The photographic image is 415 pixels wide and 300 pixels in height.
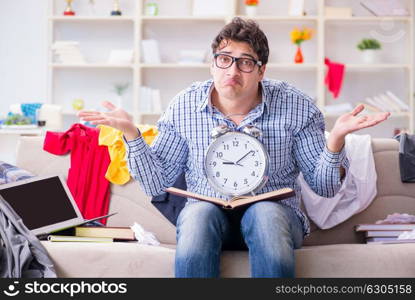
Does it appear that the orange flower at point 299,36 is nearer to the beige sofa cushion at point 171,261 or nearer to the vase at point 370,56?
the vase at point 370,56

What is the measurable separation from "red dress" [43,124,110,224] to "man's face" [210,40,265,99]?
2.67ft

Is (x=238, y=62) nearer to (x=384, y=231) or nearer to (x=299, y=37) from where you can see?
(x=384, y=231)

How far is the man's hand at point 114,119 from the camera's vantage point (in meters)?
1.95

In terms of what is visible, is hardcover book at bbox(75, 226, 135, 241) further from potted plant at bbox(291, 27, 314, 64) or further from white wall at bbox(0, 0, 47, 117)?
white wall at bbox(0, 0, 47, 117)

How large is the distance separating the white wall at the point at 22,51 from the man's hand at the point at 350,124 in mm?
4331

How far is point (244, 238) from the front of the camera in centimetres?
199

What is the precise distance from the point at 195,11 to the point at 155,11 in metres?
0.34

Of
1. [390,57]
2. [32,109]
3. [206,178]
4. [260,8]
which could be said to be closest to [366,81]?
[390,57]

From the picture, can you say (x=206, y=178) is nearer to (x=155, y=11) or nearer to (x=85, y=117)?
(x=85, y=117)

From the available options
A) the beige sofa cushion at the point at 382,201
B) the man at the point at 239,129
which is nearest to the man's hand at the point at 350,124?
the man at the point at 239,129

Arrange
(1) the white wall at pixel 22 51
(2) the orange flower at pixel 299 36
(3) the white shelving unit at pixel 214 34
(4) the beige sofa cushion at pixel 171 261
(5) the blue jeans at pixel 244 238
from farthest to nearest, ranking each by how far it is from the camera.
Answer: (1) the white wall at pixel 22 51
(3) the white shelving unit at pixel 214 34
(2) the orange flower at pixel 299 36
(4) the beige sofa cushion at pixel 171 261
(5) the blue jeans at pixel 244 238

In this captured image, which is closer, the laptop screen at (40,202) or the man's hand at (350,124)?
the man's hand at (350,124)

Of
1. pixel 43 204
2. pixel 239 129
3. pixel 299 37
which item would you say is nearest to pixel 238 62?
pixel 239 129

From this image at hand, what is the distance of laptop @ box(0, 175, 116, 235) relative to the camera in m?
2.36
